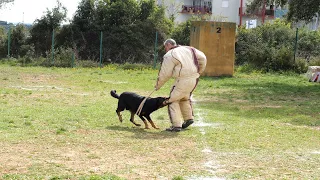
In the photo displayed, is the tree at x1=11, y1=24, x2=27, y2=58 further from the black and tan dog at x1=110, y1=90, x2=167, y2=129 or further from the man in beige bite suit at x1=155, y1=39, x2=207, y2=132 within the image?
the man in beige bite suit at x1=155, y1=39, x2=207, y2=132

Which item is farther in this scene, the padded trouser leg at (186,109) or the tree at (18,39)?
the tree at (18,39)

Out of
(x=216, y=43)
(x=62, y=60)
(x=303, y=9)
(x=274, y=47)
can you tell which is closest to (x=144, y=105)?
(x=303, y=9)

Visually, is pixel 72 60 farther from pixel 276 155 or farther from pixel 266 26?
pixel 276 155

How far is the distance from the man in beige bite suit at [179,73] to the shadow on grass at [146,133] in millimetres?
262

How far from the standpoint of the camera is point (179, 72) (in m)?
10.1

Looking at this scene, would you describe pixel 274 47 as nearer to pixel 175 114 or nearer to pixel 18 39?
pixel 18 39

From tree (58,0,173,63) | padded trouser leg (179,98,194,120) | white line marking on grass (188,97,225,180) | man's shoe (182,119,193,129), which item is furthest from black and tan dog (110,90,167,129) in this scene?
tree (58,0,173,63)

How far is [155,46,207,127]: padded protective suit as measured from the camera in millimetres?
10039

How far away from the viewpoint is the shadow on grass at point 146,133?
9.34 m

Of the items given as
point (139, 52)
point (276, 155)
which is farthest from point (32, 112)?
point (139, 52)

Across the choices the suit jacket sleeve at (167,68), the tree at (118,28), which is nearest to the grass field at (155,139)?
the suit jacket sleeve at (167,68)

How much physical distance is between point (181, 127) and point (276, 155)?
264 centimetres

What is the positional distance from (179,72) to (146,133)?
4.33 ft

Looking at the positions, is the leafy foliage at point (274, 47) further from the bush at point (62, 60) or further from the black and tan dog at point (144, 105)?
the black and tan dog at point (144, 105)
